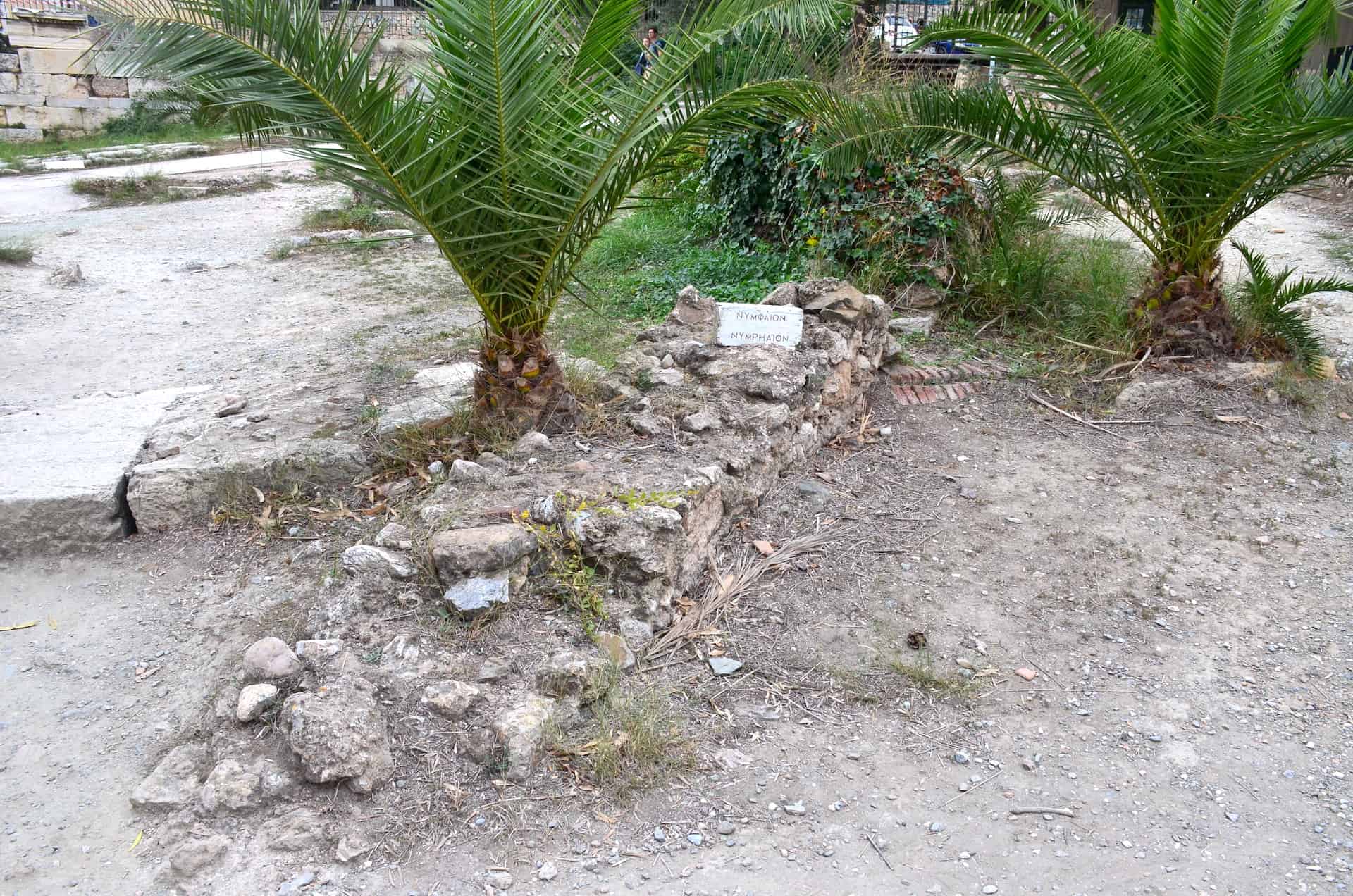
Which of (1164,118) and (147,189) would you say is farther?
(147,189)

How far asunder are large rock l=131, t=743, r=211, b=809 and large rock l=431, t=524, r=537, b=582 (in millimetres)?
839

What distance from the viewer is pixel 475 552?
10.5ft

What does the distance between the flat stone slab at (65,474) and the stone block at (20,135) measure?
1532cm

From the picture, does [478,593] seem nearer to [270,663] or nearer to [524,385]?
[270,663]

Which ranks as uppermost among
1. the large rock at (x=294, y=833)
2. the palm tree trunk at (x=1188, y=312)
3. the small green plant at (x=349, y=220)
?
the palm tree trunk at (x=1188, y=312)

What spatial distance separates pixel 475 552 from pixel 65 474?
2129 mm

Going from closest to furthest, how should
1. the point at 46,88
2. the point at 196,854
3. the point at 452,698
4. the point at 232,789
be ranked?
the point at 196,854 → the point at 232,789 → the point at 452,698 → the point at 46,88

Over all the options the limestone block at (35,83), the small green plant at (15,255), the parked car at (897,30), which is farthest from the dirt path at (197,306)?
the limestone block at (35,83)

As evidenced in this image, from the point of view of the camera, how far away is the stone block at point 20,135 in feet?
56.5

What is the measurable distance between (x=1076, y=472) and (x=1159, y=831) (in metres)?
2.28

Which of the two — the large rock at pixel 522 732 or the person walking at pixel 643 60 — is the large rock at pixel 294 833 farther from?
the person walking at pixel 643 60

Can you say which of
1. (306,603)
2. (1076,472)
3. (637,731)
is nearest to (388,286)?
(306,603)

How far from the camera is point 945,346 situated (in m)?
6.01

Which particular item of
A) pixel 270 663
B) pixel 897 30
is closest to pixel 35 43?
pixel 897 30
